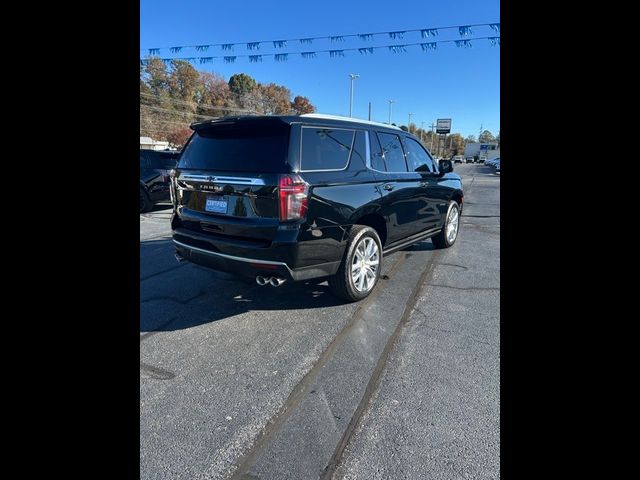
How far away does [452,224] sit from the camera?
677 centimetres

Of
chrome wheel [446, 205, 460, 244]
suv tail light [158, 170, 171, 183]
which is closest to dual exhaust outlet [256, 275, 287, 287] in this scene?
chrome wheel [446, 205, 460, 244]

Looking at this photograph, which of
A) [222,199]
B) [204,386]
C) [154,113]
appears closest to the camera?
[204,386]

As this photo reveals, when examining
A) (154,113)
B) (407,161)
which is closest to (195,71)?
(154,113)

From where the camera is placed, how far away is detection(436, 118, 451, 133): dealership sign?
70.8 metres

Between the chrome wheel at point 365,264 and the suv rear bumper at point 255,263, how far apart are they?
33 centimetres

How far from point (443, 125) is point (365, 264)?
76824 mm

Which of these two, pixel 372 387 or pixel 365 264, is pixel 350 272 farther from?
pixel 372 387

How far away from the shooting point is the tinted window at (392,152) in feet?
15.3

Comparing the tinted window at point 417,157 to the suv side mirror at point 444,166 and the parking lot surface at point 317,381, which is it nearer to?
the suv side mirror at point 444,166

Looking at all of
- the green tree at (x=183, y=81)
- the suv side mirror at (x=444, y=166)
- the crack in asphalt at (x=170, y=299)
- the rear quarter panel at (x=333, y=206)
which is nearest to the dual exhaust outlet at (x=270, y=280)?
the rear quarter panel at (x=333, y=206)
